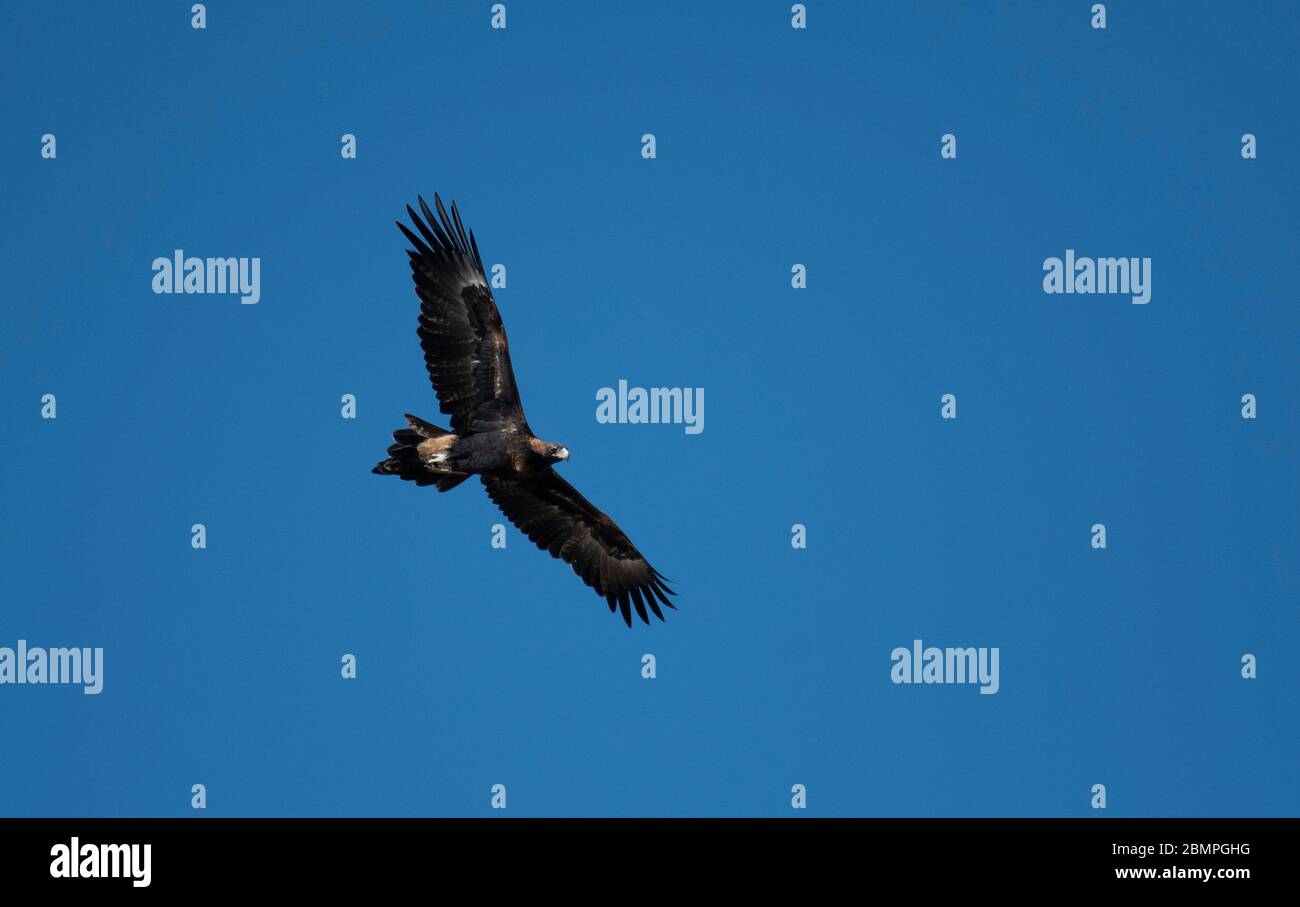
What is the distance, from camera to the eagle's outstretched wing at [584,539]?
22.2 meters

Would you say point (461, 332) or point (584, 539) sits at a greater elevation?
point (461, 332)

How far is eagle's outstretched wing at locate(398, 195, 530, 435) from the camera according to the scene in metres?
20.4

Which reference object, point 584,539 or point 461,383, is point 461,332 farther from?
point 584,539

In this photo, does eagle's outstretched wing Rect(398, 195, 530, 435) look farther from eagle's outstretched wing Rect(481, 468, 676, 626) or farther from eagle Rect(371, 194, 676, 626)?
eagle's outstretched wing Rect(481, 468, 676, 626)

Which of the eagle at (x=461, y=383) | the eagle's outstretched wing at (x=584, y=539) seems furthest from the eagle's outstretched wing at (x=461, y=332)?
the eagle's outstretched wing at (x=584, y=539)

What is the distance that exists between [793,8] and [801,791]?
1365 centimetres

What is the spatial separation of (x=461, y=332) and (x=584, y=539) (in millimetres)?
3587

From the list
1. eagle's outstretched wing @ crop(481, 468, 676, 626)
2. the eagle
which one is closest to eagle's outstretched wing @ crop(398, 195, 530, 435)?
the eagle

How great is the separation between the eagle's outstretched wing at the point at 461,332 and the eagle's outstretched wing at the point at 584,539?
5.08 ft

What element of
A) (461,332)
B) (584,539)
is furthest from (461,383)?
(584,539)

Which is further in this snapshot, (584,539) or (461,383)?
(584,539)

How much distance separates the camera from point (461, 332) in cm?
2058

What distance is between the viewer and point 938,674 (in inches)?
1383
